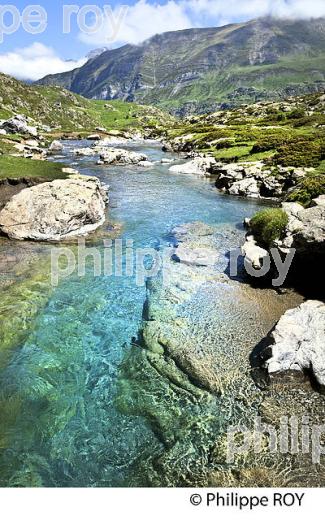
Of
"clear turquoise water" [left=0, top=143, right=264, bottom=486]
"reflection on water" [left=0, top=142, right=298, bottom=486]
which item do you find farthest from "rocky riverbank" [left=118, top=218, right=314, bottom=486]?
"clear turquoise water" [left=0, top=143, right=264, bottom=486]

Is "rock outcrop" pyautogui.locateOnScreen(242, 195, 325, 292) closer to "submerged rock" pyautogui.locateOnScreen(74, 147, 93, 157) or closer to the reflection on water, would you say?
the reflection on water

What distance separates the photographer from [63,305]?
60.0ft

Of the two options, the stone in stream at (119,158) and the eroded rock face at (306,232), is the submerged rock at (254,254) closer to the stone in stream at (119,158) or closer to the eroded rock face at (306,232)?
the eroded rock face at (306,232)

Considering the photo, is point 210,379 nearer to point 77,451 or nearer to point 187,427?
point 187,427

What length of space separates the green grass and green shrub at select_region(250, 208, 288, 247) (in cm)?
2150

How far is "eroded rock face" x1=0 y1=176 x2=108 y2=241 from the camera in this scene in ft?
88.3

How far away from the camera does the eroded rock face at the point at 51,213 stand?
26.9 m

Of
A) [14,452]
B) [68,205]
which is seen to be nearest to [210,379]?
[14,452]

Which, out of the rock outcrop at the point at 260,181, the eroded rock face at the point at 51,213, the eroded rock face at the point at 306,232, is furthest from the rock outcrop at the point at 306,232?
the rock outcrop at the point at 260,181

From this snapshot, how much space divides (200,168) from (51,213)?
3817cm

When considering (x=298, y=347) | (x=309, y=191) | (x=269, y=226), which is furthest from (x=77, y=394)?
(x=309, y=191)

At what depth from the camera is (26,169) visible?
38312 millimetres
